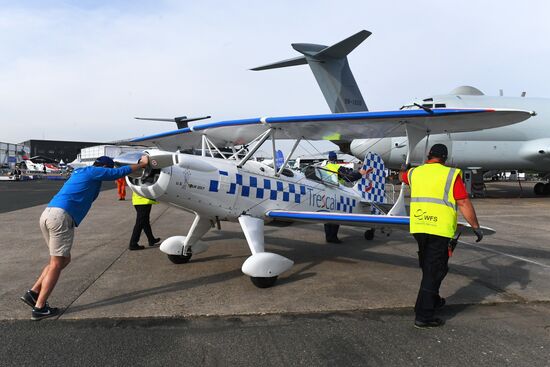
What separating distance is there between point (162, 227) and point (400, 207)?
622 centimetres

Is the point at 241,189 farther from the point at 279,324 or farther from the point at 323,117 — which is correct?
the point at 279,324

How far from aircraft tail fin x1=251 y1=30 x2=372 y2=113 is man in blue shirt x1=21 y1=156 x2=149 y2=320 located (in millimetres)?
15311

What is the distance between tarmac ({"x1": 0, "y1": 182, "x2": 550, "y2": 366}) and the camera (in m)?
3.15

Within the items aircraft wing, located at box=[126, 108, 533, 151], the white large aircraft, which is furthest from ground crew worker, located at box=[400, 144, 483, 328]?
the white large aircraft

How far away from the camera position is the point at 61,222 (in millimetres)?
3947

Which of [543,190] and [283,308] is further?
[543,190]

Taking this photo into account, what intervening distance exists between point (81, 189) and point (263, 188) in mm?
2680

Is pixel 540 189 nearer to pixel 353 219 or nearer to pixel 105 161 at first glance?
pixel 353 219

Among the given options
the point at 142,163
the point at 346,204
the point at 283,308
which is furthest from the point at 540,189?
the point at 142,163

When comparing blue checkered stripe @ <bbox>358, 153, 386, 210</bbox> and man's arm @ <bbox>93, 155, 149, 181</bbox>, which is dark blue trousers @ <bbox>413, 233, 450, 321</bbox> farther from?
blue checkered stripe @ <bbox>358, 153, 386, 210</bbox>

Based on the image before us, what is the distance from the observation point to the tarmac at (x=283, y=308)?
10.3ft

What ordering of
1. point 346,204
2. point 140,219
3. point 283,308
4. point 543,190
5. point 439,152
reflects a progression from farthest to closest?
point 543,190 < point 346,204 < point 140,219 < point 283,308 < point 439,152

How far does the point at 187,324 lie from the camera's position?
3754 millimetres

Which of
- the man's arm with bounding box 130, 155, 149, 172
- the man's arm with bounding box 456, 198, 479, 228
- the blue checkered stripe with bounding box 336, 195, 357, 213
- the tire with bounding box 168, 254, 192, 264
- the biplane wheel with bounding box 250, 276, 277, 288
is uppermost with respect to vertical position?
the man's arm with bounding box 130, 155, 149, 172
